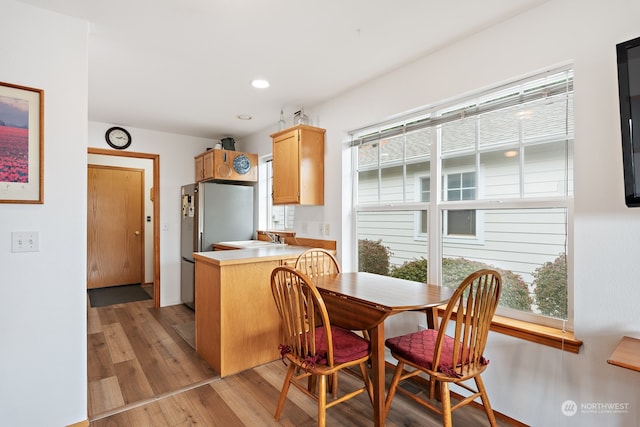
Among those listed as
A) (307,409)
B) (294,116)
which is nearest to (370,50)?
(294,116)

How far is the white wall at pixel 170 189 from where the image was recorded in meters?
4.32

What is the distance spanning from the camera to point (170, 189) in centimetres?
445

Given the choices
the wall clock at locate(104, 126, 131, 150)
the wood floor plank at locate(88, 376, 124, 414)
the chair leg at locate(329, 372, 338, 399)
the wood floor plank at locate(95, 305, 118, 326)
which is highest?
the wall clock at locate(104, 126, 131, 150)

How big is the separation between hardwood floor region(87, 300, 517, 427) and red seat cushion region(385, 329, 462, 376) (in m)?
0.49

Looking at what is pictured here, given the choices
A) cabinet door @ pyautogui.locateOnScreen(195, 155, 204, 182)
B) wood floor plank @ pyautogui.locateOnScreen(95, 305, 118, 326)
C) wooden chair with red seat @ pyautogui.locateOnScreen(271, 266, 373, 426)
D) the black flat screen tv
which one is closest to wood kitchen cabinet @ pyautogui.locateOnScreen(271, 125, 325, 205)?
wooden chair with red seat @ pyautogui.locateOnScreen(271, 266, 373, 426)

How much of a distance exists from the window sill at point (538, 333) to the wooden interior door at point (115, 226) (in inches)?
218

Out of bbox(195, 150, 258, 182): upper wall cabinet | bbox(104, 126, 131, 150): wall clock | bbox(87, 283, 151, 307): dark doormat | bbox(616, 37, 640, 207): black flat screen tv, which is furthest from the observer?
bbox(87, 283, 151, 307): dark doormat

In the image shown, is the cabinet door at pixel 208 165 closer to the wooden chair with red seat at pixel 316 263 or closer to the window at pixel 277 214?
the window at pixel 277 214

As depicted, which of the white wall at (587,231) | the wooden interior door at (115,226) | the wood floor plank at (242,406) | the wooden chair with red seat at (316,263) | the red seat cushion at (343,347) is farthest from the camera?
the wooden interior door at (115,226)

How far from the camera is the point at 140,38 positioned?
2096mm

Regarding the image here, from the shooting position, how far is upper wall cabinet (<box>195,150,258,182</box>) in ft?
13.5

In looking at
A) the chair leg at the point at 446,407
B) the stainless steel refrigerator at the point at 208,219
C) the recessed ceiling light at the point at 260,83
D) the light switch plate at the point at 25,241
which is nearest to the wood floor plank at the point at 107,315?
the stainless steel refrigerator at the point at 208,219

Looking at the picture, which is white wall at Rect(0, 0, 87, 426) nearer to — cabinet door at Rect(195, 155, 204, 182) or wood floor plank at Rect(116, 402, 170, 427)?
wood floor plank at Rect(116, 402, 170, 427)

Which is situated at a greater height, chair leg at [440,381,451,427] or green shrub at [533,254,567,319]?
green shrub at [533,254,567,319]
